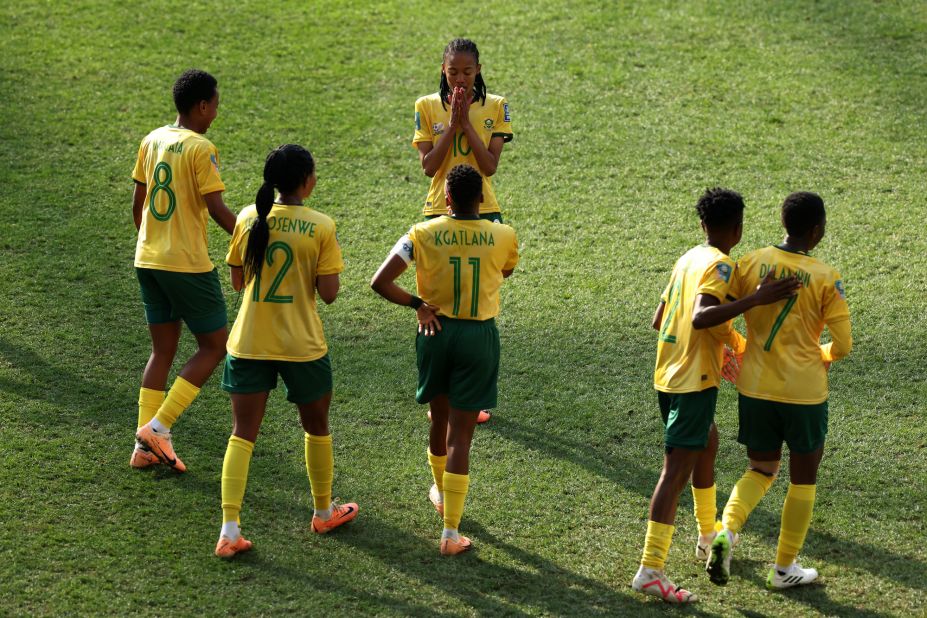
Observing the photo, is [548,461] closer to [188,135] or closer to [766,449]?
[766,449]

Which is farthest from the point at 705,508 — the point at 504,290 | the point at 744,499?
the point at 504,290

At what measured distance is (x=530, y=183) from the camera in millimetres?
9023

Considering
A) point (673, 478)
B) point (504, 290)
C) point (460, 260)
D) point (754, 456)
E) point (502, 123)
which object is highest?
point (502, 123)

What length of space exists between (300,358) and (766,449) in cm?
208

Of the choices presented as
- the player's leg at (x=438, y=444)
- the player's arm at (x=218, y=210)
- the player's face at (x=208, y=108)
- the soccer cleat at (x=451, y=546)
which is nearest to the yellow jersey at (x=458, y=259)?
the player's leg at (x=438, y=444)

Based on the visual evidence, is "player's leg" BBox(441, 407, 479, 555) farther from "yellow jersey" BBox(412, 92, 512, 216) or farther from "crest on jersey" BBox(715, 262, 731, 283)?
"yellow jersey" BBox(412, 92, 512, 216)

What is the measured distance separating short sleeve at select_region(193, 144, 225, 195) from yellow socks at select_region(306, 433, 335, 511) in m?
1.43

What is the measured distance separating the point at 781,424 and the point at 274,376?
2.25 meters

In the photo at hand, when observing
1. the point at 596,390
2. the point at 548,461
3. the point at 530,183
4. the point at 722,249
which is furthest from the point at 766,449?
the point at 530,183

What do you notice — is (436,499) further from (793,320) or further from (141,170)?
(141,170)

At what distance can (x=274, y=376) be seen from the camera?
4922 mm

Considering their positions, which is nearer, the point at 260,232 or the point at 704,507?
the point at 260,232

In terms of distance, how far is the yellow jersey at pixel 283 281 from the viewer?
15.6ft

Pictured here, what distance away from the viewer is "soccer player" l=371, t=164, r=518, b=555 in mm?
4797
